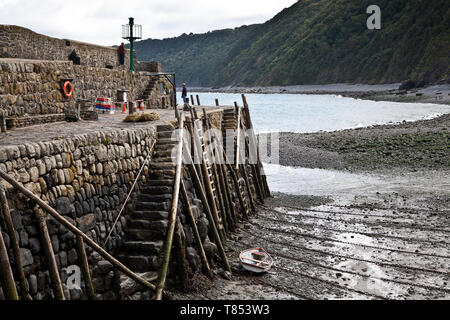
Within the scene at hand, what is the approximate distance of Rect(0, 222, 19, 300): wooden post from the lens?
727cm

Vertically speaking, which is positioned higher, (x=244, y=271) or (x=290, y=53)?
(x=290, y=53)

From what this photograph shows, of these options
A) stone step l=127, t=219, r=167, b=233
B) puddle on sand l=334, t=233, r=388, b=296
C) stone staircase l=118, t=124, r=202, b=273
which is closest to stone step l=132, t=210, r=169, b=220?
stone staircase l=118, t=124, r=202, b=273

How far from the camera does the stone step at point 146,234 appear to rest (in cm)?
1105

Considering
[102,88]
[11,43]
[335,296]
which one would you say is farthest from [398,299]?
[11,43]

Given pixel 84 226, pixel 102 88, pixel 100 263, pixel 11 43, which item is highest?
pixel 11 43

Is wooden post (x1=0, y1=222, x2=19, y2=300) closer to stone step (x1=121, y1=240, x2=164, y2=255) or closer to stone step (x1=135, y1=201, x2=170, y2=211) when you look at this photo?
stone step (x1=121, y1=240, x2=164, y2=255)

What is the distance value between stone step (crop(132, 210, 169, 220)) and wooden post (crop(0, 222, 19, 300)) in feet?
14.1

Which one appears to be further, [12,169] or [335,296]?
[335,296]

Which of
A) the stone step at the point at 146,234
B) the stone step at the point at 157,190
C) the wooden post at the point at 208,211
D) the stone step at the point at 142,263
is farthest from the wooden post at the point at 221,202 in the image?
the stone step at the point at 142,263

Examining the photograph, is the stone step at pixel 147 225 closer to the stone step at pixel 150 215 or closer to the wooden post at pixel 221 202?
the stone step at pixel 150 215

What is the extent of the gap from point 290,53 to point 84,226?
150 metres

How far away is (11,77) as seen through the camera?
1369 centimetres

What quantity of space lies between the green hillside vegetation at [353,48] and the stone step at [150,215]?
91.1 meters
